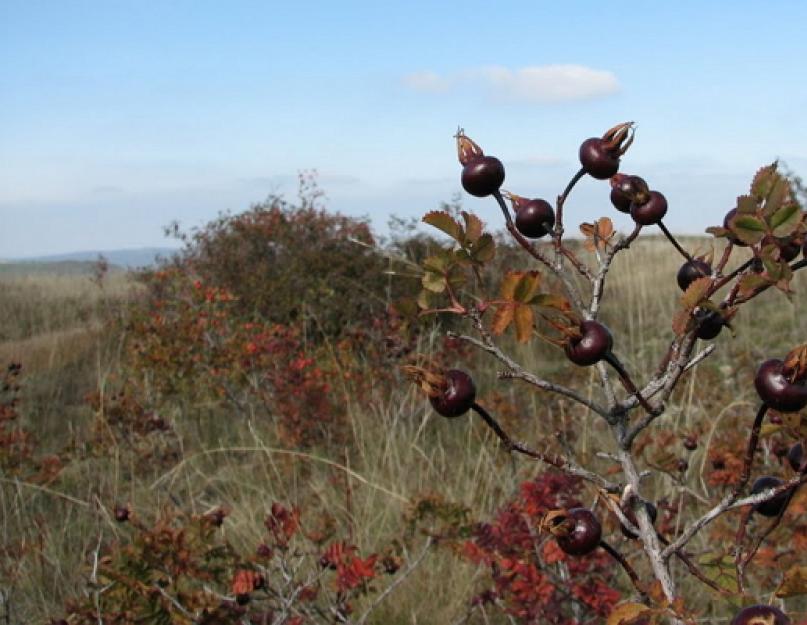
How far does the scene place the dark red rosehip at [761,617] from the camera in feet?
2.48

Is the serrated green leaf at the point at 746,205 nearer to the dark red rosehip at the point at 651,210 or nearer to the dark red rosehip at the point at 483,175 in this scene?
the dark red rosehip at the point at 651,210

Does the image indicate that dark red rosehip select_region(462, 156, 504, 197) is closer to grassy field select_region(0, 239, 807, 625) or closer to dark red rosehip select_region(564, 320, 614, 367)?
dark red rosehip select_region(564, 320, 614, 367)

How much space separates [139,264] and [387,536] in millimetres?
7977

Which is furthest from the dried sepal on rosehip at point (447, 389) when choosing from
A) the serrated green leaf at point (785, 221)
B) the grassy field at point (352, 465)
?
the grassy field at point (352, 465)

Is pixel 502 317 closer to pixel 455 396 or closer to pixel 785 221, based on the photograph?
pixel 455 396

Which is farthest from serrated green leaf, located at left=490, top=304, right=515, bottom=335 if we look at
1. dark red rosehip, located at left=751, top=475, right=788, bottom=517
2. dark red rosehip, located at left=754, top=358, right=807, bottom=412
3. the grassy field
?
the grassy field

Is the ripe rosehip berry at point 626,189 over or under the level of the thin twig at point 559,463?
over

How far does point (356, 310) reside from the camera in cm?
697

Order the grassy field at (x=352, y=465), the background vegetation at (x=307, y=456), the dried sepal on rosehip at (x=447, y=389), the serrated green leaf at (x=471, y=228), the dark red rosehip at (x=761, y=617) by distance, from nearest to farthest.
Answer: the dark red rosehip at (x=761, y=617), the dried sepal on rosehip at (x=447, y=389), the serrated green leaf at (x=471, y=228), the background vegetation at (x=307, y=456), the grassy field at (x=352, y=465)

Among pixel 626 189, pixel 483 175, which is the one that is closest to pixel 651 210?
pixel 626 189

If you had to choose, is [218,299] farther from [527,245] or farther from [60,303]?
[60,303]

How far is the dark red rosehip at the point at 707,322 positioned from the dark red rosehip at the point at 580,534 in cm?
21

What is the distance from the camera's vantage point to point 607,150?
3.21 feet

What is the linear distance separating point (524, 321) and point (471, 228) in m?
Result: 0.15
